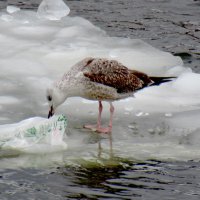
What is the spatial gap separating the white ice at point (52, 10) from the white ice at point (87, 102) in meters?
0.13

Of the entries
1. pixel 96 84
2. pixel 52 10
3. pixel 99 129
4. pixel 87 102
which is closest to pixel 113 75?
pixel 96 84

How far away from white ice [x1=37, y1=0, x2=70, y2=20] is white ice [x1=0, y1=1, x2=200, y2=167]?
13 centimetres

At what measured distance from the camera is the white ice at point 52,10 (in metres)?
11.6

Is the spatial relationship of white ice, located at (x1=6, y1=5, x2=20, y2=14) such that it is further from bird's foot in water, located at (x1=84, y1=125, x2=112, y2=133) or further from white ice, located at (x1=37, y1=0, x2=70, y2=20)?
bird's foot in water, located at (x1=84, y1=125, x2=112, y2=133)

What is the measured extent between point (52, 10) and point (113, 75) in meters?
4.53

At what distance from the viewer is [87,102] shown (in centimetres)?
816

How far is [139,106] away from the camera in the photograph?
7871 millimetres

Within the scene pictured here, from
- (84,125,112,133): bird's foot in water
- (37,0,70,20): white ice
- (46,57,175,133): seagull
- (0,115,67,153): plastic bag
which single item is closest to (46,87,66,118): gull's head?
(46,57,175,133): seagull

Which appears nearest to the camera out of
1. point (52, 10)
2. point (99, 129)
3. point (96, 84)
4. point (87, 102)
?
point (99, 129)

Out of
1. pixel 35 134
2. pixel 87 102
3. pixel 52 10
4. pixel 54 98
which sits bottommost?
pixel 87 102

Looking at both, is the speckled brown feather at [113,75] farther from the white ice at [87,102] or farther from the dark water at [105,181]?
the dark water at [105,181]

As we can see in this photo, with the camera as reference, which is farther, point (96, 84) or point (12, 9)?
point (12, 9)

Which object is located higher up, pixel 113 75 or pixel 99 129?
pixel 113 75

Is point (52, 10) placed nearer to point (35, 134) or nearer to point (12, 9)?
point (12, 9)
